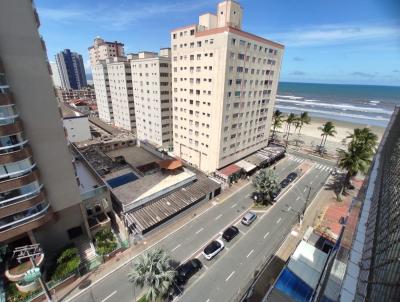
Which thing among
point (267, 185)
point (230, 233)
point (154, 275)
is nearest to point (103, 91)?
point (267, 185)

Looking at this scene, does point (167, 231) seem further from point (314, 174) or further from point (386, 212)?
point (314, 174)

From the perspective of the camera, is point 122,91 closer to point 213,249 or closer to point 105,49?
point 105,49

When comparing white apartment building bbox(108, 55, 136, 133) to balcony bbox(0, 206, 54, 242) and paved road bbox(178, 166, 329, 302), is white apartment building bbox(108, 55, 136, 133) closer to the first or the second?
balcony bbox(0, 206, 54, 242)

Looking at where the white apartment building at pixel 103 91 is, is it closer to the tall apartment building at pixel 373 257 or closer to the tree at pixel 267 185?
the tree at pixel 267 185

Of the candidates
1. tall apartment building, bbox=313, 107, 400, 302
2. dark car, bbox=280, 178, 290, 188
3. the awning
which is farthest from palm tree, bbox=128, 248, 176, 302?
dark car, bbox=280, 178, 290, 188

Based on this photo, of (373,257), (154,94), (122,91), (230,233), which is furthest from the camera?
(122,91)

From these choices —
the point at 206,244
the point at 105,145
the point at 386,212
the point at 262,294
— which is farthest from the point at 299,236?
the point at 105,145

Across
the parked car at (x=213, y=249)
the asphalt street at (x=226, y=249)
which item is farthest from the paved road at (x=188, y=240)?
the parked car at (x=213, y=249)
